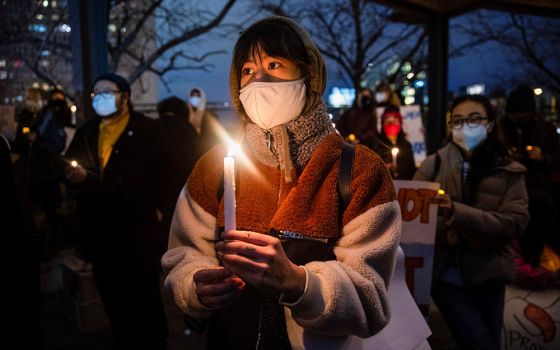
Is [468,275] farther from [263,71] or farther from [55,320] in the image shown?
[55,320]

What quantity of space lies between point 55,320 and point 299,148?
14.9 feet

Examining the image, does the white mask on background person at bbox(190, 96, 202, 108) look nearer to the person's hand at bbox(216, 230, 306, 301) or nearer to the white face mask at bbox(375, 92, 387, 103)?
the white face mask at bbox(375, 92, 387, 103)

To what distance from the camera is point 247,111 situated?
1.84 metres

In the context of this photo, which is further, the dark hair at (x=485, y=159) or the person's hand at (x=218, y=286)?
the dark hair at (x=485, y=159)

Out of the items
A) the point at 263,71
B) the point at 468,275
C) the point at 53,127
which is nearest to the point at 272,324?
the point at 263,71

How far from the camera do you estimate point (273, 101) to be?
5.83 ft

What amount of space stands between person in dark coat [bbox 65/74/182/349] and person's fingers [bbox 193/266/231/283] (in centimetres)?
256

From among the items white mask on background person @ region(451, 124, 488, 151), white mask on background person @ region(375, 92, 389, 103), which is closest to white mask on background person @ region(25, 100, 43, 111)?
white mask on background person @ region(375, 92, 389, 103)

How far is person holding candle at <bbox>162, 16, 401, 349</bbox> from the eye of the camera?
1.50 m

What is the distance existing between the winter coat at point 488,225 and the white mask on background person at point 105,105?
2.81m

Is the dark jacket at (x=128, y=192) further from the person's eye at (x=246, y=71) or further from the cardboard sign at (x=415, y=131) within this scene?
the cardboard sign at (x=415, y=131)

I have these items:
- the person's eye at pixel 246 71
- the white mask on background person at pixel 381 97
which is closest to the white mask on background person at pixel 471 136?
the person's eye at pixel 246 71

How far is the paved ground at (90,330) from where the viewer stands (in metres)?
4.64

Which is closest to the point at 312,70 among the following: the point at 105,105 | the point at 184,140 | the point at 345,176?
the point at 345,176
